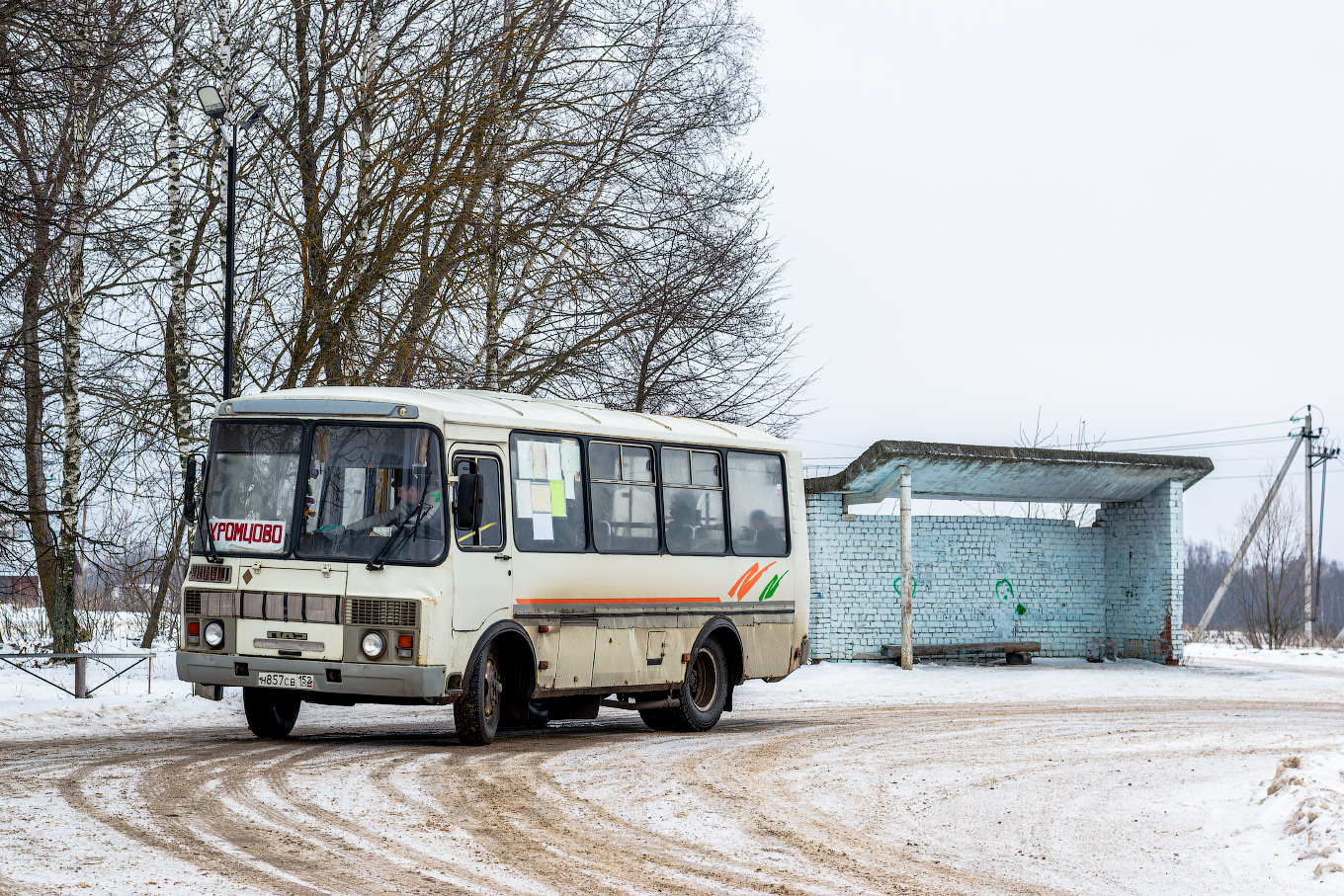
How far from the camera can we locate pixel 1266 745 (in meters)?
14.5

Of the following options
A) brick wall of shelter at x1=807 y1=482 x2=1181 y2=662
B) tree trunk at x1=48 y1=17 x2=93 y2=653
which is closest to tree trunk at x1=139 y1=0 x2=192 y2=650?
tree trunk at x1=48 y1=17 x2=93 y2=653

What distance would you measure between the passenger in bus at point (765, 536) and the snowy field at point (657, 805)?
1.89m

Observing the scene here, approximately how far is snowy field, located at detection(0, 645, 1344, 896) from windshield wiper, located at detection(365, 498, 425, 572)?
149cm

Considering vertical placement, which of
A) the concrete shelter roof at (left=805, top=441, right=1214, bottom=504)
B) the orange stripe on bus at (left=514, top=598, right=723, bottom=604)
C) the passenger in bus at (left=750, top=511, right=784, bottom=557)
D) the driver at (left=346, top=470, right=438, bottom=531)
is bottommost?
the orange stripe on bus at (left=514, top=598, right=723, bottom=604)

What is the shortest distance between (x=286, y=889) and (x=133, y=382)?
15.4m

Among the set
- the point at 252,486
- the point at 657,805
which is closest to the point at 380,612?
the point at 252,486

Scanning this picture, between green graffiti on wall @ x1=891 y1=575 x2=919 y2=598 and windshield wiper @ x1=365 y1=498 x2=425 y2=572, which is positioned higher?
windshield wiper @ x1=365 y1=498 x2=425 y2=572

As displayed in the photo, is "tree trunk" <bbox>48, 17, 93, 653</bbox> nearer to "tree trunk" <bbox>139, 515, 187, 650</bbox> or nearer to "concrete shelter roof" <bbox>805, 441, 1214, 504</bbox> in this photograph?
"tree trunk" <bbox>139, 515, 187, 650</bbox>

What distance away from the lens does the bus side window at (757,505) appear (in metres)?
16.1

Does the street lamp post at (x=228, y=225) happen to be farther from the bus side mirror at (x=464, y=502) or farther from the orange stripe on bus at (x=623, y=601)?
the bus side mirror at (x=464, y=502)

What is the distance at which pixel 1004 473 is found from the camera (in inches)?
1048

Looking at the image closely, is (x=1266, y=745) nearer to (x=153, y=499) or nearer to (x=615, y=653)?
(x=615, y=653)

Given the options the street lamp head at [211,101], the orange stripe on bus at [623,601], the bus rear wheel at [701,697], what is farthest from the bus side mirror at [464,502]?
the street lamp head at [211,101]

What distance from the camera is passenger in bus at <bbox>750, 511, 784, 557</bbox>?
16391 millimetres
